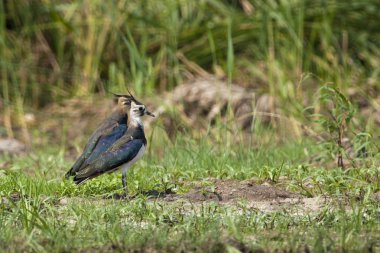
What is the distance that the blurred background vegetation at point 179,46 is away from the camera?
11133mm

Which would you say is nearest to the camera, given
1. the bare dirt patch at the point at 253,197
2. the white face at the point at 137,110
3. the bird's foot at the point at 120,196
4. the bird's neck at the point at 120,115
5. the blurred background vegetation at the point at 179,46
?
the bare dirt patch at the point at 253,197

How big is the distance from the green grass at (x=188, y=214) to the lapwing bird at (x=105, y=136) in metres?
0.18

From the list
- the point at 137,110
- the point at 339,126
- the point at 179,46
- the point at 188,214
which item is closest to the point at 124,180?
the point at 137,110

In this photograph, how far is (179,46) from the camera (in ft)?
39.2

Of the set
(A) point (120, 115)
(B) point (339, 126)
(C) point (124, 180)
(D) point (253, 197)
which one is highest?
(A) point (120, 115)

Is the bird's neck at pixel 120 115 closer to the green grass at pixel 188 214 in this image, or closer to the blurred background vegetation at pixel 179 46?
the green grass at pixel 188 214

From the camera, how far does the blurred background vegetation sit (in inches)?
438

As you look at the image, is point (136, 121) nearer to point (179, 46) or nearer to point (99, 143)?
point (99, 143)

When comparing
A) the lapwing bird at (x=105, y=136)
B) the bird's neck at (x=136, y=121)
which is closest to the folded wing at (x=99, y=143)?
the lapwing bird at (x=105, y=136)

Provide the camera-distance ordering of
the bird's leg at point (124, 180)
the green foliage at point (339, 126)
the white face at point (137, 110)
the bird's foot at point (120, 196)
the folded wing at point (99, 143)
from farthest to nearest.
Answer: the white face at point (137, 110)
the green foliage at point (339, 126)
the folded wing at point (99, 143)
the bird's leg at point (124, 180)
the bird's foot at point (120, 196)

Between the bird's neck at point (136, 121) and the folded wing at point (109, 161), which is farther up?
the bird's neck at point (136, 121)

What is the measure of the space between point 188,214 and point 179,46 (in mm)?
6228

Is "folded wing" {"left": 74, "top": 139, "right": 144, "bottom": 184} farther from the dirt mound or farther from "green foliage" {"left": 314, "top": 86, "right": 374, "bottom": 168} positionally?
"green foliage" {"left": 314, "top": 86, "right": 374, "bottom": 168}

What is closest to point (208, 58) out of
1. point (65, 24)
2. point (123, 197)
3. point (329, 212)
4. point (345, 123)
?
point (65, 24)
